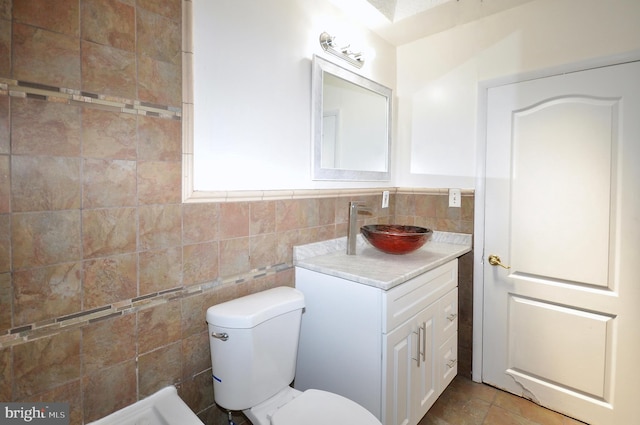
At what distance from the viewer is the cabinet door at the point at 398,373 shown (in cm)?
135

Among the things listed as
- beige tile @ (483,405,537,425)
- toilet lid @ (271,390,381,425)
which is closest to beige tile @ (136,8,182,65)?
toilet lid @ (271,390,381,425)

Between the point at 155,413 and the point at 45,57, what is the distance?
1192 millimetres

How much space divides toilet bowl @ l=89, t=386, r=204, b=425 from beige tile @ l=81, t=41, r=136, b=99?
107 centimetres

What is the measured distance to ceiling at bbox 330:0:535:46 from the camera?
185 cm

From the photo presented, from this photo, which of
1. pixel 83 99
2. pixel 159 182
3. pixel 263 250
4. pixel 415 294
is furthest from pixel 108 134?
pixel 415 294

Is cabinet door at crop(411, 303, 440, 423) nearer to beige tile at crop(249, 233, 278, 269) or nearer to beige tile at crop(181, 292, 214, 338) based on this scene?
beige tile at crop(249, 233, 278, 269)

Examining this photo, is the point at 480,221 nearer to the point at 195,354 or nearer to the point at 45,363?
the point at 195,354

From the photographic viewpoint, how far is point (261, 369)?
1.26 metres

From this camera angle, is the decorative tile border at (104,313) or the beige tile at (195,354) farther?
the beige tile at (195,354)

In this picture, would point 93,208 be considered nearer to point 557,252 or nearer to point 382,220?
point 382,220

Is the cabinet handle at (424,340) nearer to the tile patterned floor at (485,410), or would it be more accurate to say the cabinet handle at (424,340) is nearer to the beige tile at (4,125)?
the tile patterned floor at (485,410)

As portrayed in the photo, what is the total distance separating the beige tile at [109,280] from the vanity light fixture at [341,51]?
1417 millimetres

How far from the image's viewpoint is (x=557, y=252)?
5.92ft

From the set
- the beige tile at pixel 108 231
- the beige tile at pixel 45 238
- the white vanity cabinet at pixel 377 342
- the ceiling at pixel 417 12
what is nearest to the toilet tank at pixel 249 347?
the white vanity cabinet at pixel 377 342
